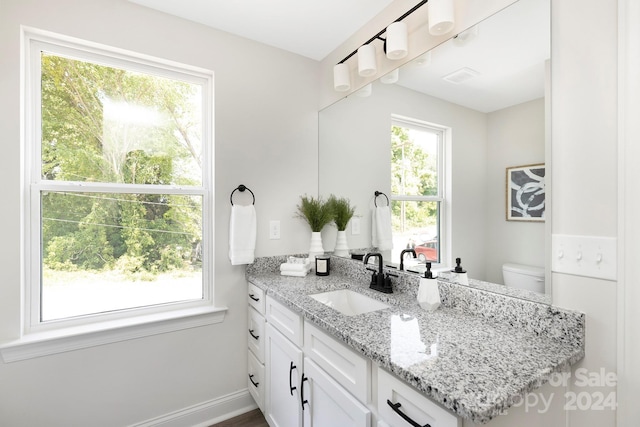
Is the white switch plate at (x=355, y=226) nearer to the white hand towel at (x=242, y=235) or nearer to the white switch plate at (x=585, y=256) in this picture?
the white hand towel at (x=242, y=235)

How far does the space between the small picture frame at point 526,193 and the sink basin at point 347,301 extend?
78 cm

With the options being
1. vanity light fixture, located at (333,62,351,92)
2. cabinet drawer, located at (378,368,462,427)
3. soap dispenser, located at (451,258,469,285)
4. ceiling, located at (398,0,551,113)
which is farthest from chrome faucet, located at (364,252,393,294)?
vanity light fixture, located at (333,62,351,92)

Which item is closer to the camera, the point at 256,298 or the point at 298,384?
the point at 298,384

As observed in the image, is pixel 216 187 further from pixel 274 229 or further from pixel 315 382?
pixel 315 382

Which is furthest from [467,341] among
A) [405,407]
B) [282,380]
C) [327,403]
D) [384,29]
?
[384,29]

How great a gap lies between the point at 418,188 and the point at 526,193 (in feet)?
1.87

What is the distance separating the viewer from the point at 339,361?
1130 millimetres

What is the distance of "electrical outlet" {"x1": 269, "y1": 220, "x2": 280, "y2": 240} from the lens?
2.12 meters

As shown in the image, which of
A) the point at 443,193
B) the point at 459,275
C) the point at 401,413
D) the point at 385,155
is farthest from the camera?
the point at 385,155

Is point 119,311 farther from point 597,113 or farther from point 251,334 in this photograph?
point 597,113

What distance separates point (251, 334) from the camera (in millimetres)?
1967

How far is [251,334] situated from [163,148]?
132 centimetres

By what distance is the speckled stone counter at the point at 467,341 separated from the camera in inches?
29.0

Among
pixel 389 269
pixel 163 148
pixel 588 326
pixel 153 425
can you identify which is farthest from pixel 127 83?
pixel 588 326
